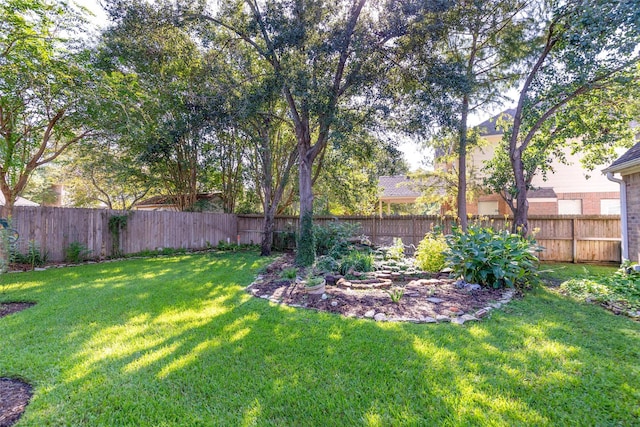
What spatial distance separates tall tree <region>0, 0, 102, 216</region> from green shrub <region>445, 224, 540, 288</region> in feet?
27.4

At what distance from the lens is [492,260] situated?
15.9ft

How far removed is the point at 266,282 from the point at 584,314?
4777 mm

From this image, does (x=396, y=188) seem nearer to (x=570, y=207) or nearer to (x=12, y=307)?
(x=570, y=207)

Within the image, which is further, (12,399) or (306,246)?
(306,246)

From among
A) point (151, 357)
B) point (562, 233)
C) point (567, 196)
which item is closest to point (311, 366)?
point (151, 357)

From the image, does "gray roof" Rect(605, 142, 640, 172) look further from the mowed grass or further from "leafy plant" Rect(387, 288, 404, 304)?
"leafy plant" Rect(387, 288, 404, 304)

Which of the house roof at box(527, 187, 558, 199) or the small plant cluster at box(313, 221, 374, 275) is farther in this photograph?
the house roof at box(527, 187, 558, 199)

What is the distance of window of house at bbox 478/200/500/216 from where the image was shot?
1277 cm

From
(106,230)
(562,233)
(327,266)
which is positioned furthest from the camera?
(106,230)

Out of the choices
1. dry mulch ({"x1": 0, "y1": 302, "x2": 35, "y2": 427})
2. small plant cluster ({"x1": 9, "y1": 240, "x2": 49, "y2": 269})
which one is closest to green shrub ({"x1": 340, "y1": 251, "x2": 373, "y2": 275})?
dry mulch ({"x1": 0, "y1": 302, "x2": 35, "y2": 427})

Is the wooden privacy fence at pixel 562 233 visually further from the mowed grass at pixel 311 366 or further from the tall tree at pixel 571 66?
the mowed grass at pixel 311 366

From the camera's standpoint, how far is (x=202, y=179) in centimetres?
1332

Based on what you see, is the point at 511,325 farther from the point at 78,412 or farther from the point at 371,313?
the point at 78,412

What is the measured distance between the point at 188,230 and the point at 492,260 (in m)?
10.2
